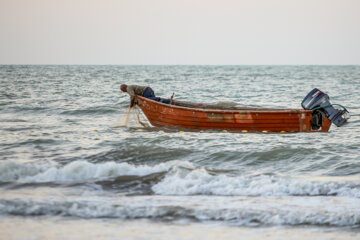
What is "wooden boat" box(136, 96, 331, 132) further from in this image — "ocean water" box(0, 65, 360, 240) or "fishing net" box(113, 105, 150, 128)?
"fishing net" box(113, 105, 150, 128)

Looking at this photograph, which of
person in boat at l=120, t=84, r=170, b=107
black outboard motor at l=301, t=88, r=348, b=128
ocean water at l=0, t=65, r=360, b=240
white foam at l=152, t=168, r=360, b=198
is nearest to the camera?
ocean water at l=0, t=65, r=360, b=240

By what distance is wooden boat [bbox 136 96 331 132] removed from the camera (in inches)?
460

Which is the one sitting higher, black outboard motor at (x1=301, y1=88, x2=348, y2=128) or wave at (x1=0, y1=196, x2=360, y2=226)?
black outboard motor at (x1=301, y1=88, x2=348, y2=128)

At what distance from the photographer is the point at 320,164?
357 inches

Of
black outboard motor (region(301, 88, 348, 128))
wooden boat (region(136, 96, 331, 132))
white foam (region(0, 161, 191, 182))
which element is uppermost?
black outboard motor (region(301, 88, 348, 128))

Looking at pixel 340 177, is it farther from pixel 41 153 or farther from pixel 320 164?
pixel 41 153

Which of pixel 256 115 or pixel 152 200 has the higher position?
pixel 256 115

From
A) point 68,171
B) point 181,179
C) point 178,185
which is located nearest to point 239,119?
point 181,179

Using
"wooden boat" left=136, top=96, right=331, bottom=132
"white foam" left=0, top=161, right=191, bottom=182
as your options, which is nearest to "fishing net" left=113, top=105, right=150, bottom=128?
"wooden boat" left=136, top=96, right=331, bottom=132

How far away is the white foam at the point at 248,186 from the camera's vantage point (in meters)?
6.91

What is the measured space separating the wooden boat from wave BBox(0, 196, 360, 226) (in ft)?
17.7

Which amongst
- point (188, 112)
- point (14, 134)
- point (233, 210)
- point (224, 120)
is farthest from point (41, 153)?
point (233, 210)

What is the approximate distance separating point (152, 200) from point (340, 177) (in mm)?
3719

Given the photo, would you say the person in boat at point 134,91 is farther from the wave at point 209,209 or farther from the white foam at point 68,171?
the wave at point 209,209
